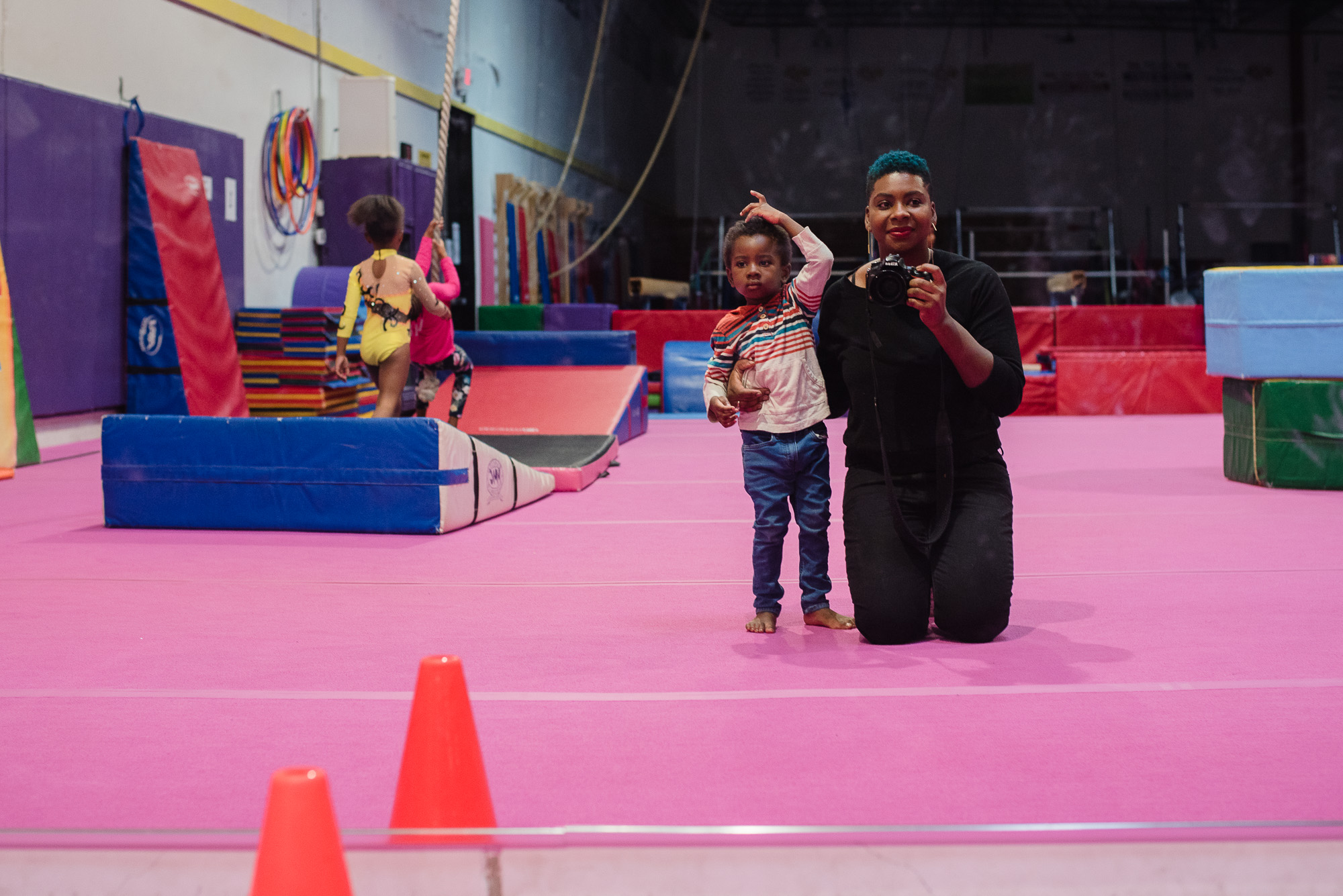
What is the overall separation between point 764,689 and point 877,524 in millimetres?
586

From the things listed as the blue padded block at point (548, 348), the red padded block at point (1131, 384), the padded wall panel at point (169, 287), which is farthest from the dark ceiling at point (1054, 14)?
the padded wall panel at point (169, 287)

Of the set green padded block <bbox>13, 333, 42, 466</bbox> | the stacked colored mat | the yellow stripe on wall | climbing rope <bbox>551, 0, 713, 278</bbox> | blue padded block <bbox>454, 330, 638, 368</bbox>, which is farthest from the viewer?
climbing rope <bbox>551, 0, 713, 278</bbox>

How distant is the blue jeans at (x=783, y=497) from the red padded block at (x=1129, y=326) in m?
8.77

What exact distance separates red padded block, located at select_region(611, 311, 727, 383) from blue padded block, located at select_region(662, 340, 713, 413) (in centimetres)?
78

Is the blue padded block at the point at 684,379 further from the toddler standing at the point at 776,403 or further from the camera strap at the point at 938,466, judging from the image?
the camera strap at the point at 938,466

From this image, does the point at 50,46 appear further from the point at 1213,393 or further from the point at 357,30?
the point at 1213,393

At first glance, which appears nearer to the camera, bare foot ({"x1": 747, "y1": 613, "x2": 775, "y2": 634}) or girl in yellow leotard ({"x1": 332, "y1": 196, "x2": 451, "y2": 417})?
bare foot ({"x1": 747, "y1": 613, "x2": 775, "y2": 634})

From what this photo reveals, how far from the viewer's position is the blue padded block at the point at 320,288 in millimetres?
9562

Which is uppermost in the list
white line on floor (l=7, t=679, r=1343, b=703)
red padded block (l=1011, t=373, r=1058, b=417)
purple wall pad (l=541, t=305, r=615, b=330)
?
purple wall pad (l=541, t=305, r=615, b=330)


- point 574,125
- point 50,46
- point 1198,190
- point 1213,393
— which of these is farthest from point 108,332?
point 1198,190

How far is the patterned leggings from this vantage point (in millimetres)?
6621

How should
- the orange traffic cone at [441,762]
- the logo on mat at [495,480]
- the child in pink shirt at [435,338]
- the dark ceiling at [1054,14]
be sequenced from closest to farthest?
the orange traffic cone at [441,762]
the logo on mat at [495,480]
the child in pink shirt at [435,338]
the dark ceiling at [1054,14]

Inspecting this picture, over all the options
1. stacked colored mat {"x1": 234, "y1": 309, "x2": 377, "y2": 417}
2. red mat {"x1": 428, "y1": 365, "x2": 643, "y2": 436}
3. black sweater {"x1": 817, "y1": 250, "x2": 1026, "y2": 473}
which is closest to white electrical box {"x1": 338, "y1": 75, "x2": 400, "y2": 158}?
stacked colored mat {"x1": 234, "y1": 309, "x2": 377, "y2": 417}

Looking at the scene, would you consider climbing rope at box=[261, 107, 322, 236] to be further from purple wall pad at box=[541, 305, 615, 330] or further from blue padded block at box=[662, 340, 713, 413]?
blue padded block at box=[662, 340, 713, 413]
